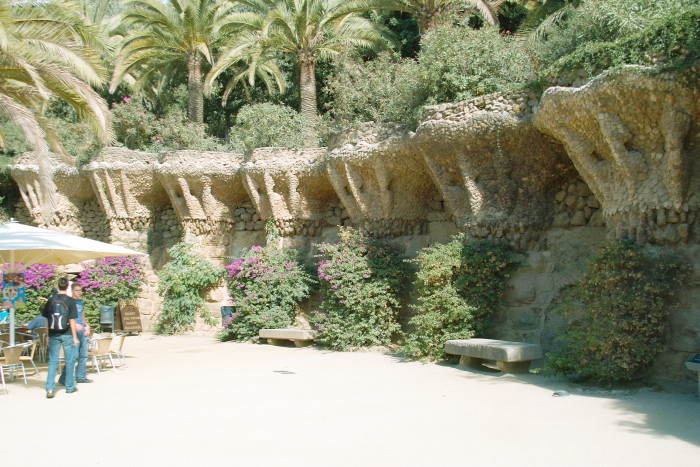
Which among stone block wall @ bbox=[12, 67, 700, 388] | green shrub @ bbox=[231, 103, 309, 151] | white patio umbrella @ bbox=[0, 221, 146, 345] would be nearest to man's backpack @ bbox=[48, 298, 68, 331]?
white patio umbrella @ bbox=[0, 221, 146, 345]

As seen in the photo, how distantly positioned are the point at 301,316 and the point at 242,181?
372 cm

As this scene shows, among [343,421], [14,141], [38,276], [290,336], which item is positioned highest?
[14,141]

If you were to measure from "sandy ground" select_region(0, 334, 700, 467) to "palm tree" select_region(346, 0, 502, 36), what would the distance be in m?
9.37

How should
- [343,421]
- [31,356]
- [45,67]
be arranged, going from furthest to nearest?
[45,67] < [31,356] < [343,421]

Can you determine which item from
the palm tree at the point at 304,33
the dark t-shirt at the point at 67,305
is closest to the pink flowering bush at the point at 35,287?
the palm tree at the point at 304,33

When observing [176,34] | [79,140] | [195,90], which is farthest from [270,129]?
[79,140]

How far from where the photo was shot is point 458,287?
10016 mm

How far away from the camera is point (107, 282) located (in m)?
15.7

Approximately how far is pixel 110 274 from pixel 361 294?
7.75 metres

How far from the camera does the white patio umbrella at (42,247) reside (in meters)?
8.54

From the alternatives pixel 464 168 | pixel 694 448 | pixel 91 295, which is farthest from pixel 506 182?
pixel 91 295

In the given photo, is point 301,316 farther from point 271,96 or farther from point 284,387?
point 271,96

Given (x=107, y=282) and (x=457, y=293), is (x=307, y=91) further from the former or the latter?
(x=457, y=293)

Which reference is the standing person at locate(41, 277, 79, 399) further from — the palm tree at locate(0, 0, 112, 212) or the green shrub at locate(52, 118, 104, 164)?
the green shrub at locate(52, 118, 104, 164)
